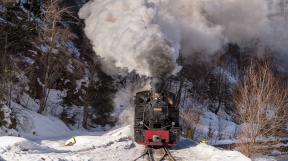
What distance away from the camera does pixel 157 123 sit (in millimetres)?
17016

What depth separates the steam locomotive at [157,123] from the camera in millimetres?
16609

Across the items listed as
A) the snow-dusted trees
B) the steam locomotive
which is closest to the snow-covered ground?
the steam locomotive

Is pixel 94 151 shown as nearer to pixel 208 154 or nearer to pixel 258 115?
pixel 208 154

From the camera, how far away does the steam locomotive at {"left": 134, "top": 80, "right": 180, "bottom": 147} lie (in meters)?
16.6

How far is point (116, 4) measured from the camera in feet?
72.0

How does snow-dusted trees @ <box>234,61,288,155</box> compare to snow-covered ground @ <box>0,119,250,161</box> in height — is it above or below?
above

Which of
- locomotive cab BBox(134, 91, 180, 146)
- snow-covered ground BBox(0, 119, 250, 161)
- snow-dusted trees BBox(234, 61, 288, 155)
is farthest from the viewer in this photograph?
snow-dusted trees BBox(234, 61, 288, 155)

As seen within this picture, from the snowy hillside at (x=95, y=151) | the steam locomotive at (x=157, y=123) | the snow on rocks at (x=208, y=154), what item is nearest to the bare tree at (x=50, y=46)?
the snowy hillside at (x=95, y=151)

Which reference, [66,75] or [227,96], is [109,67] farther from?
[227,96]

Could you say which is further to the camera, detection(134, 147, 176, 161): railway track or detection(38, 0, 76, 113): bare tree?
detection(38, 0, 76, 113): bare tree

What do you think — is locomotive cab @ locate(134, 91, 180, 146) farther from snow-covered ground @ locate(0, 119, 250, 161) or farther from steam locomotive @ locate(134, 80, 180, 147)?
snow-covered ground @ locate(0, 119, 250, 161)

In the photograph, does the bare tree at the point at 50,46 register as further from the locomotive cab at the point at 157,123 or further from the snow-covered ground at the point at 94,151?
the locomotive cab at the point at 157,123

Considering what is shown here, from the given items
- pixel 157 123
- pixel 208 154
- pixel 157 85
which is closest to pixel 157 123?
pixel 157 123

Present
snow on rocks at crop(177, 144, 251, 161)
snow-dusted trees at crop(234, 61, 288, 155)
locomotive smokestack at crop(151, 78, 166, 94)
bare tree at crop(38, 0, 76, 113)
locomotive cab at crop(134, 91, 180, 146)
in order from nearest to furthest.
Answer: snow on rocks at crop(177, 144, 251, 161)
locomotive cab at crop(134, 91, 180, 146)
locomotive smokestack at crop(151, 78, 166, 94)
snow-dusted trees at crop(234, 61, 288, 155)
bare tree at crop(38, 0, 76, 113)
